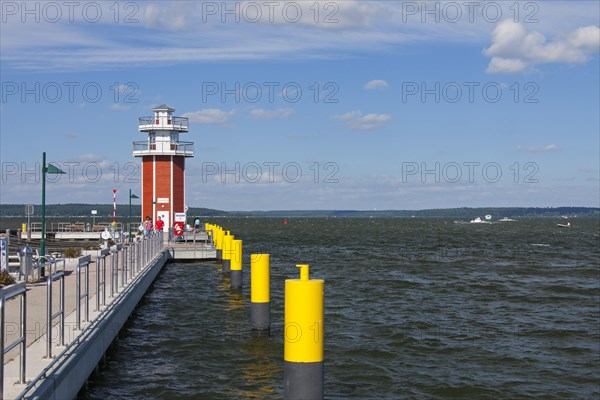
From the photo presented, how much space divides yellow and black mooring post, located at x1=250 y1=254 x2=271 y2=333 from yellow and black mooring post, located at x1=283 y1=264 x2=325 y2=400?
737 cm

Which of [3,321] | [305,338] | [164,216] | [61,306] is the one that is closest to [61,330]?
[61,306]

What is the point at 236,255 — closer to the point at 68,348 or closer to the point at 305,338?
the point at 68,348

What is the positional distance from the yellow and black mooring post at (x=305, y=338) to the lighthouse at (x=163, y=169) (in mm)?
38347

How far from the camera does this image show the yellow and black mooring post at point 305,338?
9648mm

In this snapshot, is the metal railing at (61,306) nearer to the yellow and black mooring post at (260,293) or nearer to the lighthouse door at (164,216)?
the yellow and black mooring post at (260,293)

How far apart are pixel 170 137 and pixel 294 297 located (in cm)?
4023

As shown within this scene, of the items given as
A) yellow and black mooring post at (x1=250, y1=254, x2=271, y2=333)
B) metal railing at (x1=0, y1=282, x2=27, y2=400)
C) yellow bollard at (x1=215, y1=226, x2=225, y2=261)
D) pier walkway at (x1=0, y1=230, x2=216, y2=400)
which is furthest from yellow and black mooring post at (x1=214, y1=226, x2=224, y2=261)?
metal railing at (x1=0, y1=282, x2=27, y2=400)

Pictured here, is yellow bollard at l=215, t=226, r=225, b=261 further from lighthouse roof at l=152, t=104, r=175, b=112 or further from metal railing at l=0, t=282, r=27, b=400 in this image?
metal railing at l=0, t=282, r=27, b=400

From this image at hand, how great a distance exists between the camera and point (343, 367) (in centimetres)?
1448

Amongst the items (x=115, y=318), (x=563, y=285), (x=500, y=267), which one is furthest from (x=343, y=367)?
Answer: (x=500, y=267)

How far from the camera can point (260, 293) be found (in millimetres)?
17203

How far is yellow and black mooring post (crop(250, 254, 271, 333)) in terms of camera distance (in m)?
17.2

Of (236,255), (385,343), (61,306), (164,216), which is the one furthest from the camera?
(164,216)

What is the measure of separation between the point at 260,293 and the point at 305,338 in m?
7.65
